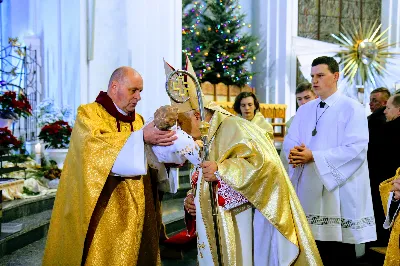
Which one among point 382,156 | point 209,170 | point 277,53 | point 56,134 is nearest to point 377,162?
point 382,156

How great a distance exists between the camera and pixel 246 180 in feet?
8.91

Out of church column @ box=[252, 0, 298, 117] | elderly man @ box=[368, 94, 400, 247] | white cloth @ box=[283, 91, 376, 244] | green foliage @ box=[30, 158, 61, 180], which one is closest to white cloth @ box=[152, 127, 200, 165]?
white cloth @ box=[283, 91, 376, 244]

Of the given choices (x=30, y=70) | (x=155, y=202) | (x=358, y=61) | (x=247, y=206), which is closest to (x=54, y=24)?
(x=30, y=70)

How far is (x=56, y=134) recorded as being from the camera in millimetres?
6668

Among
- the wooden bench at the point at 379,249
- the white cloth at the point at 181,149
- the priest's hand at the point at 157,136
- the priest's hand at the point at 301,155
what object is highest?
the priest's hand at the point at 157,136

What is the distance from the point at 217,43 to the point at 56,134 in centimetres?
568

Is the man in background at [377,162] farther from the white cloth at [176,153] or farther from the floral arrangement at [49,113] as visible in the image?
the floral arrangement at [49,113]

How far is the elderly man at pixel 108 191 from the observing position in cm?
273

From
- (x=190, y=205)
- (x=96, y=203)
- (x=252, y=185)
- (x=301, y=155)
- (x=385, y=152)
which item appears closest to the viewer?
(x=252, y=185)

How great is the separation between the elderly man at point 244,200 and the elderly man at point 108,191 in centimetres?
37

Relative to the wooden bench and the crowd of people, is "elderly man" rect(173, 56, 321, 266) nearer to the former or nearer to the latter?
the crowd of people

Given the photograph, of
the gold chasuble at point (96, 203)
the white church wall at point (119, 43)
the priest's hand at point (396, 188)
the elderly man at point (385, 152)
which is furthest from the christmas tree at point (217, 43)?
the priest's hand at point (396, 188)

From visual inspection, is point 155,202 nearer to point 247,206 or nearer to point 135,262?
point 135,262

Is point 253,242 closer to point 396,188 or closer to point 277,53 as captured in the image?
point 396,188
